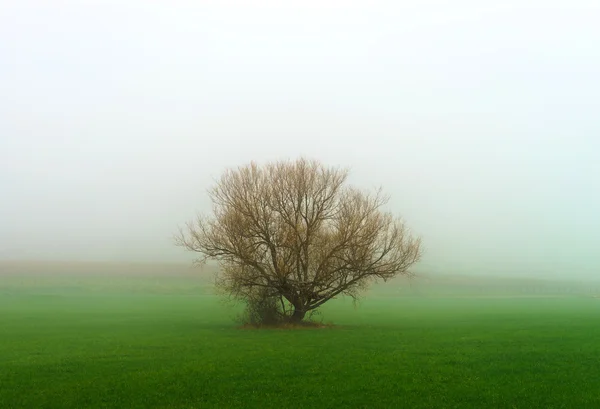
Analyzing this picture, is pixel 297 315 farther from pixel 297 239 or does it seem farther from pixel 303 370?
pixel 303 370

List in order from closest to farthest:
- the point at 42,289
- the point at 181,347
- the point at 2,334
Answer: the point at 181,347 < the point at 2,334 < the point at 42,289

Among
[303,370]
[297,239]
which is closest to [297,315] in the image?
[297,239]

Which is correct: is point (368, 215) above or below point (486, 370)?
above

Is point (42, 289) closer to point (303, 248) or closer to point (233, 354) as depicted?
point (303, 248)

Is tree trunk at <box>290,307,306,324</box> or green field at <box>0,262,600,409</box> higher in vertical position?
tree trunk at <box>290,307,306,324</box>

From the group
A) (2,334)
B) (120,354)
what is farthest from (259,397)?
(2,334)

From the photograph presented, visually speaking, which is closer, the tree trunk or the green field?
the green field

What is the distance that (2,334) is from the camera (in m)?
45.8

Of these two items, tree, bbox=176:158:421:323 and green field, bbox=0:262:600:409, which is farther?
tree, bbox=176:158:421:323

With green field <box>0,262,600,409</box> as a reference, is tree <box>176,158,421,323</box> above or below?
above

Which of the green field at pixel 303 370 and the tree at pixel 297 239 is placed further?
the tree at pixel 297 239

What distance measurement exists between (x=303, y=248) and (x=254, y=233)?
4.78 meters

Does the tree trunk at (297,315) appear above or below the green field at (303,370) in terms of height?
above

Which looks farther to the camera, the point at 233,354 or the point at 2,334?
the point at 2,334
